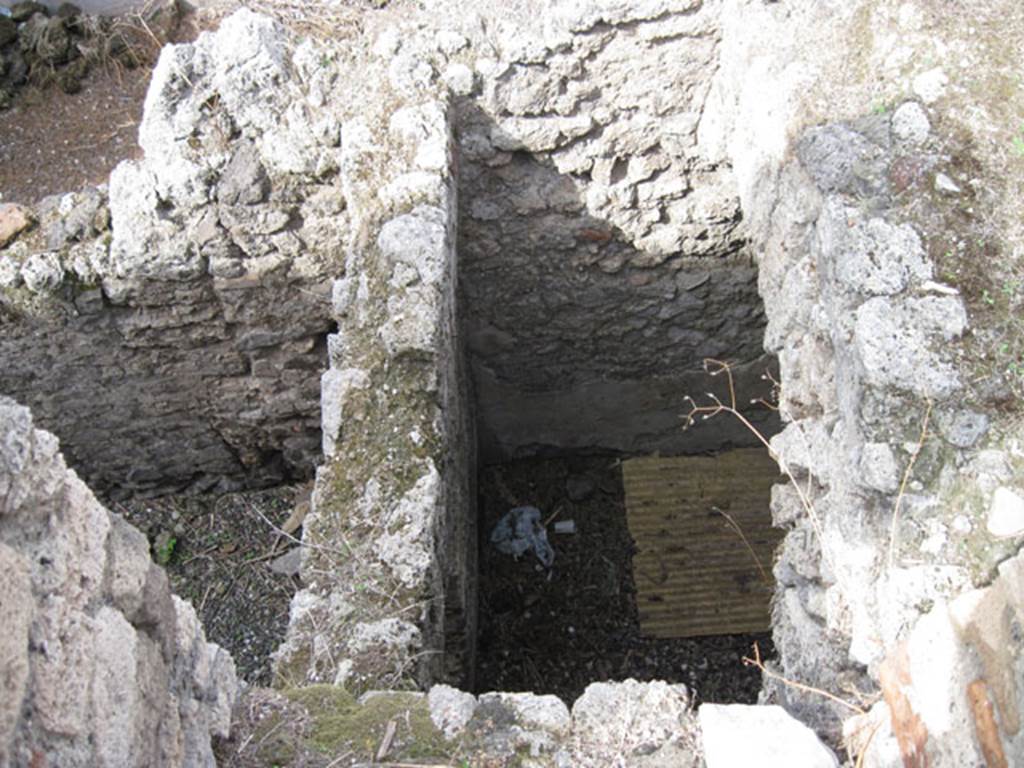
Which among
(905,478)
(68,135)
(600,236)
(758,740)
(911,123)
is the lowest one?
(758,740)

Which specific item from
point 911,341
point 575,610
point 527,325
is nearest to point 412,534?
point 911,341

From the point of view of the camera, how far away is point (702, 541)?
4625mm

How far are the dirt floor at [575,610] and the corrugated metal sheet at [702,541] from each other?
0.07 meters

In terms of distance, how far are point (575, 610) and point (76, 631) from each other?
326 centimetres

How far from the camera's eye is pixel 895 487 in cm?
227

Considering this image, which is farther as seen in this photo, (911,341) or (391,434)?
(391,434)

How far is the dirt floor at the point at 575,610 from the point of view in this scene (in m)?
4.25

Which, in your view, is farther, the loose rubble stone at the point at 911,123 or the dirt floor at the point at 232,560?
the dirt floor at the point at 232,560

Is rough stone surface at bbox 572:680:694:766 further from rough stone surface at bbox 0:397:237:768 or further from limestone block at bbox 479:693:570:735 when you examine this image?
rough stone surface at bbox 0:397:237:768

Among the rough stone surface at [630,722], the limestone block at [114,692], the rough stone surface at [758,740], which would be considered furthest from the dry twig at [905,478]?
the limestone block at [114,692]

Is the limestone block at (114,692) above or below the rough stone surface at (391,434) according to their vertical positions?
below

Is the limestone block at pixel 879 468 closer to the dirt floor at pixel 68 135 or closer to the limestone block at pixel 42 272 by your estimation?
the limestone block at pixel 42 272

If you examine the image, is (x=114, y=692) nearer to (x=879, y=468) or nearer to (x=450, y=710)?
(x=450, y=710)

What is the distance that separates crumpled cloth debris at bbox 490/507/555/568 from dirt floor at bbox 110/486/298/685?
3.30 ft
